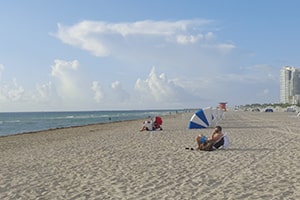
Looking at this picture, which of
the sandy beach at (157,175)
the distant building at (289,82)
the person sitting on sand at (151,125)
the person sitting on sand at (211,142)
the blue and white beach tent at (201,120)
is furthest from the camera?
the distant building at (289,82)

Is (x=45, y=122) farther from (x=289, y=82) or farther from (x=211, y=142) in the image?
(x=289, y=82)

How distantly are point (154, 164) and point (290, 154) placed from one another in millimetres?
4199

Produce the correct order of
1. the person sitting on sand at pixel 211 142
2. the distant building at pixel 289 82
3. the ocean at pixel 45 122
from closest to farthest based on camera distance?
1. the person sitting on sand at pixel 211 142
2. the ocean at pixel 45 122
3. the distant building at pixel 289 82

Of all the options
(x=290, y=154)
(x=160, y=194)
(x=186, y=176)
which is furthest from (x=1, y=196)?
(x=290, y=154)

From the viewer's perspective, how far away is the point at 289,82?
183 m

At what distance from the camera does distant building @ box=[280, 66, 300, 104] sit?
176750 millimetres

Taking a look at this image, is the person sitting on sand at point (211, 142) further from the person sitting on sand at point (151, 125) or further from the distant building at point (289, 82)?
the distant building at point (289, 82)

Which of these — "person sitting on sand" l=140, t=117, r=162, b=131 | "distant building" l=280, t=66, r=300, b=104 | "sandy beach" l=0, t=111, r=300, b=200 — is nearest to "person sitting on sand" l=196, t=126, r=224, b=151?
"sandy beach" l=0, t=111, r=300, b=200

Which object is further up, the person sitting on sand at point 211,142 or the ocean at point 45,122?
the person sitting on sand at point 211,142

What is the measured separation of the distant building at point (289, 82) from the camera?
177 m

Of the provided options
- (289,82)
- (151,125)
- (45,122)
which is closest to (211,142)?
(151,125)

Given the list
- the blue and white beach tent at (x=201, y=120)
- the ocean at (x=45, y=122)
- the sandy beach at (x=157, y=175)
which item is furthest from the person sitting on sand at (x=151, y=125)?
the ocean at (x=45, y=122)

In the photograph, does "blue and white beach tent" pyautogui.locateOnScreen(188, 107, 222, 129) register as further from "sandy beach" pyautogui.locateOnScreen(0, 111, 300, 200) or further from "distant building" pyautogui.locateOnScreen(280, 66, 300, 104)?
"distant building" pyautogui.locateOnScreen(280, 66, 300, 104)

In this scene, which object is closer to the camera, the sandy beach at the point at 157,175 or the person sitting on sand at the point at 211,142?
the sandy beach at the point at 157,175
